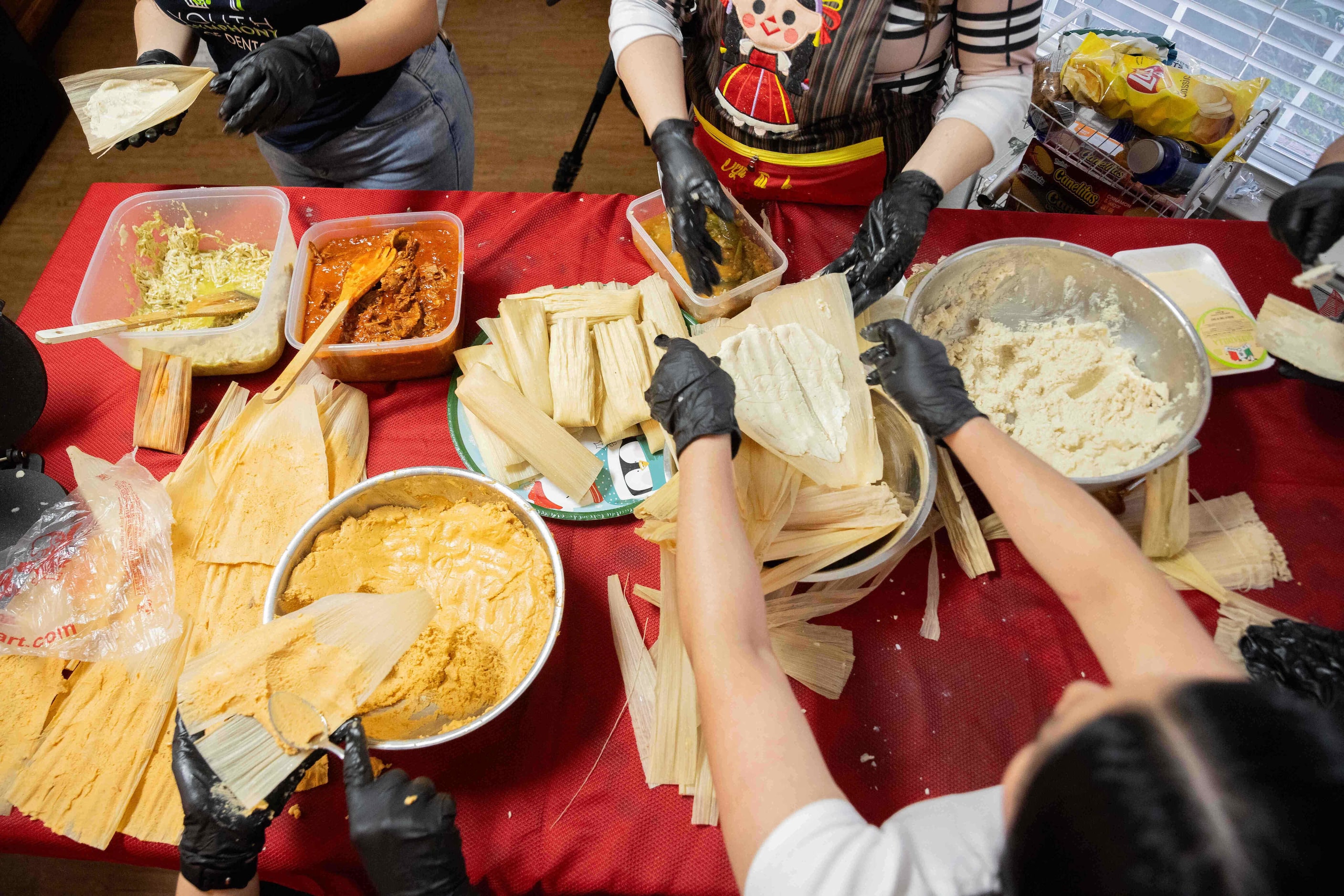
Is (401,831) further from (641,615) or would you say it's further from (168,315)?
(168,315)

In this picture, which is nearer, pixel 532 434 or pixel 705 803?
pixel 705 803

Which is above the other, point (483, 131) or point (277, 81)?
point (277, 81)

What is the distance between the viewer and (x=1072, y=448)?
1.62 m

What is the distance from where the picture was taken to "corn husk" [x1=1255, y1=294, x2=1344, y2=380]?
1.75 meters

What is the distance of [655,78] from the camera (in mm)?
2002

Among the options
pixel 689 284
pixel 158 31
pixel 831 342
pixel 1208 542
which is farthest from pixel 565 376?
pixel 158 31

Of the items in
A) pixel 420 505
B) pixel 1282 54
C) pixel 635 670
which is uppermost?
pixel 1282 54

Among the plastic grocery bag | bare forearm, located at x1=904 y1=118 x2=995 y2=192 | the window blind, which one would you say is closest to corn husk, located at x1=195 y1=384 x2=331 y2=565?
the plastic grocery bag

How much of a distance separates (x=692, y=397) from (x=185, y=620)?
1.22m

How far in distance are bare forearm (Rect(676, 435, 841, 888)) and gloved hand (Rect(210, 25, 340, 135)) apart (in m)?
1.50

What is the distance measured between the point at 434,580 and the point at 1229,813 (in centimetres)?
134

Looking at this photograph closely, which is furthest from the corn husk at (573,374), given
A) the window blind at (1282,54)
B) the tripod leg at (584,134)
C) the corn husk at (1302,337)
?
the window blind at (1282,54)

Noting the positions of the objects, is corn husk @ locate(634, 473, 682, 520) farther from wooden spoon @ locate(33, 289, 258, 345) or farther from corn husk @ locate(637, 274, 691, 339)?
wooden spoon @ locate(33, 289, 258, 345)

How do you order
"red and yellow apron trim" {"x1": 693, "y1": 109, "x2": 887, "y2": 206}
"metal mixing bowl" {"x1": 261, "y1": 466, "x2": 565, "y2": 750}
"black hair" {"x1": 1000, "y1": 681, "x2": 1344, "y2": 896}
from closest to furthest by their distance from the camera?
"black hair" {"x1": 1000, "y1": 681, "x2": 1344, "y2": 896}, "metal mixing bowl" {"x1": 261, "y1": 466, "x2": 565, "y2": 750}, "red and yellow apron trim" {"x1": 693, "y1": 109, "x2": 887, "y2": 206}
